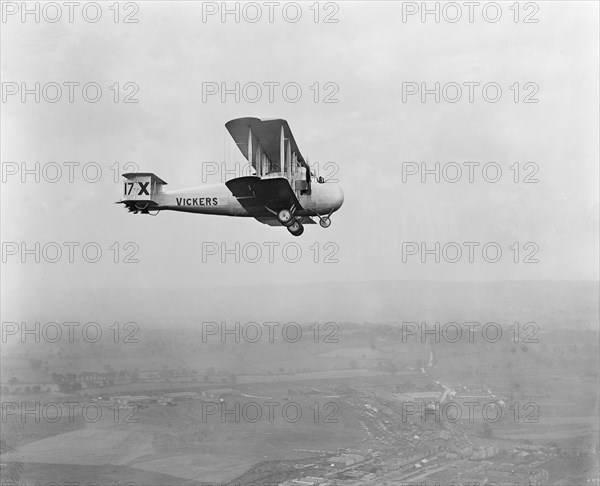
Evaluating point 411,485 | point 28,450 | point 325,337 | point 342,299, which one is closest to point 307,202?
point 342,299

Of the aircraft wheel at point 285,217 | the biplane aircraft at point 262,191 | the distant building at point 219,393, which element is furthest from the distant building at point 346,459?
the aircraft wheel at point 285,217

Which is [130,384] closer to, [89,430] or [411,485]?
[89,430]

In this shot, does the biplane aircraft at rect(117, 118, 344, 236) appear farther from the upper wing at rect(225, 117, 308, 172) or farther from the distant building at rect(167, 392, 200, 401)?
the distant building at rect(167, 392, 200, 401)

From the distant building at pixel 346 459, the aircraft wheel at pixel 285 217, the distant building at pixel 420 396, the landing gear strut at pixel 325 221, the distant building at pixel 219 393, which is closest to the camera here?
the aircraft wheel at pixel 285 217

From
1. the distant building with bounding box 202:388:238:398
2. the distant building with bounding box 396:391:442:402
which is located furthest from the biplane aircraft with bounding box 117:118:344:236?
the distant building with bounding box 396:391:442:402

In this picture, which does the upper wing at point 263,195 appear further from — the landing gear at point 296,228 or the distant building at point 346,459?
the distant building at point 346,459

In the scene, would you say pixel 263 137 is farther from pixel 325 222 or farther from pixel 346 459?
pixel 346 459

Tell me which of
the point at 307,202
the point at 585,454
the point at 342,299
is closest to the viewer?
the point at 307,202
